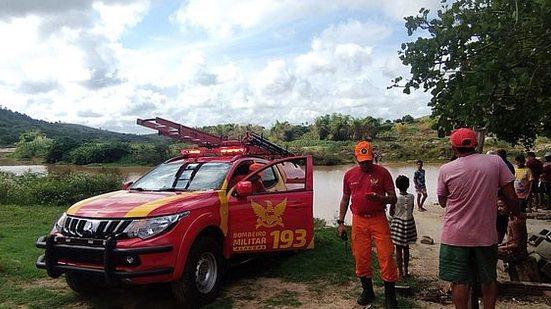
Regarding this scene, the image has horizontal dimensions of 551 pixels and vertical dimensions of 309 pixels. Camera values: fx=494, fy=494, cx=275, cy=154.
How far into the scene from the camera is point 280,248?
20.7 feet

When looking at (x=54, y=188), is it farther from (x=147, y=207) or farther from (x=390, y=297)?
(x=390, y=297)

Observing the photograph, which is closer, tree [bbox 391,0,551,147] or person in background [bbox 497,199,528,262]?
tree [bbox 391,0,551,147]

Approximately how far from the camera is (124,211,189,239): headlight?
191 inches

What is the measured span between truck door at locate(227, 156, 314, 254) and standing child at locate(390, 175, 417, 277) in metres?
1.12

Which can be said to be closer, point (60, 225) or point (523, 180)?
point (60, 225)

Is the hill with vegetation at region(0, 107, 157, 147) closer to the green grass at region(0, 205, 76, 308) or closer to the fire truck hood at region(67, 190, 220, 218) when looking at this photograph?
the green grass at region(0, 205, 76, 308)

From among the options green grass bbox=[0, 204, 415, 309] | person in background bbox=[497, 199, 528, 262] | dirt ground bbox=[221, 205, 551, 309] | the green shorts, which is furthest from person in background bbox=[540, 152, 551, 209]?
the green shorts

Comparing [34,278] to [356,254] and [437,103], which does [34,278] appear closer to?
[356,254]

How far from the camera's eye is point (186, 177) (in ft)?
20.8

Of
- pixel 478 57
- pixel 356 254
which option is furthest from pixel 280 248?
pixel 478 57

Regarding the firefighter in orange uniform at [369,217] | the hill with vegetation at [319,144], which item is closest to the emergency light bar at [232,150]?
the firefighter in orange uniform at [369,217]

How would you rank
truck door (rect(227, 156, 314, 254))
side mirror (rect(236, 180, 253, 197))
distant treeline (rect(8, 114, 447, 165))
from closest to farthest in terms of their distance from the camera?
side mirror (rect(236, 180, 253, 197))
truck door (rect(227, 156, 314, 254))
distant treeline (rect(8, 114, 447, 165))

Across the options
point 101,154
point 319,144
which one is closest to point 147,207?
point 101,154

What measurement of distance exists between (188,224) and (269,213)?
1.39m
